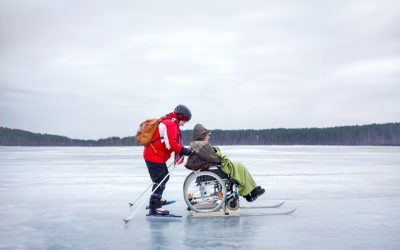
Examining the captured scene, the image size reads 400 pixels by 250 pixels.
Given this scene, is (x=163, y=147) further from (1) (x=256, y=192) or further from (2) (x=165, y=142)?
(1) (x=256, y=192)

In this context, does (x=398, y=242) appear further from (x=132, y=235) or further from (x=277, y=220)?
(x=132, y=235)

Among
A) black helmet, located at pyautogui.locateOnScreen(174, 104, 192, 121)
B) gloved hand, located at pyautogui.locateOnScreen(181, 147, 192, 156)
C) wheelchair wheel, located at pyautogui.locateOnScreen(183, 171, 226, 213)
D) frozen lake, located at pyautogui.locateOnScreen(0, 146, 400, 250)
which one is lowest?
frozen lake, located at pyautogui.locateOnScreen(0, 146, 400, 250)

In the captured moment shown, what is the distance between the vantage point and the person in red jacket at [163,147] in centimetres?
730

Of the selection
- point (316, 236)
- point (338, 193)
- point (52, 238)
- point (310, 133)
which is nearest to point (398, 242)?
point (316, 236)

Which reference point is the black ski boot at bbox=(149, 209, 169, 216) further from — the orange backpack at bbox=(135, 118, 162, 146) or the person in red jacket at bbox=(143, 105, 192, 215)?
the orange backpack at bbox=(135, 118, 162, 146)

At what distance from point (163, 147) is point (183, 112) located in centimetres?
59

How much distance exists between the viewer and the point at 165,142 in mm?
7289

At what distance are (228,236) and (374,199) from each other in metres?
4.70

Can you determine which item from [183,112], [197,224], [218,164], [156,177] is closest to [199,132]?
[183,112]

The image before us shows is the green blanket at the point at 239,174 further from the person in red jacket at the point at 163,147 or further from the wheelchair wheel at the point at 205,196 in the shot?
the person in red jacket at the point at 163,147

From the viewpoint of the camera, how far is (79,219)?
288 inches

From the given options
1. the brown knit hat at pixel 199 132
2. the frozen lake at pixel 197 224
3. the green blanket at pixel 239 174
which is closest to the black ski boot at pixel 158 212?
the frozen lake at pixel 197 224

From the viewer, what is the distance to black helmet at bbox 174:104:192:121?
7476 mm

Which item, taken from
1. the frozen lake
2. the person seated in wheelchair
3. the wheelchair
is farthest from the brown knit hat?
the frozen lake
